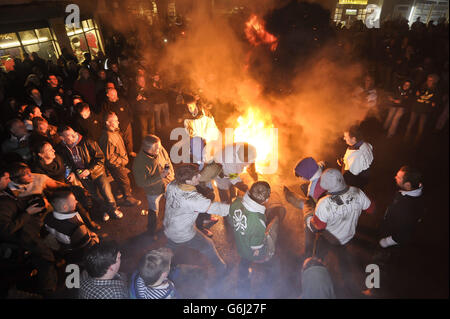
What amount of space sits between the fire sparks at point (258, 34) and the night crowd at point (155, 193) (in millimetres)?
3122

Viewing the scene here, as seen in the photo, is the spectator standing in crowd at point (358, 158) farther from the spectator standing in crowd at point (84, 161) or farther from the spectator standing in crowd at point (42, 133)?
the spectator standing in crowd at point (42, 133)

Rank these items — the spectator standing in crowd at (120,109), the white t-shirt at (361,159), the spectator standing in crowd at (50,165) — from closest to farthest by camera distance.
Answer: the spectator standing in crowd at (50,165) < the white t-shirt at (361,159) < the spectator standing in crowd at (120,109)

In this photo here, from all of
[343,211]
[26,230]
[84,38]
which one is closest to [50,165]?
[26,230]

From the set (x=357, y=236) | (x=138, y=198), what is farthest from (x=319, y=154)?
(x=138, y=198)

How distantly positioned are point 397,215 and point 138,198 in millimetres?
5176

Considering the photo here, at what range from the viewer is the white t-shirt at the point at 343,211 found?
3119mm

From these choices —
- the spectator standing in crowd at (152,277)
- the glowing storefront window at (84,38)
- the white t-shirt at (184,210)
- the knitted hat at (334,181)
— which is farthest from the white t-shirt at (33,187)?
the glowing storefront window at (84,38)

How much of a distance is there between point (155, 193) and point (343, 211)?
3.07m

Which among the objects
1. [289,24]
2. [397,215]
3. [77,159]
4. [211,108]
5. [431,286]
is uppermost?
[289,24]

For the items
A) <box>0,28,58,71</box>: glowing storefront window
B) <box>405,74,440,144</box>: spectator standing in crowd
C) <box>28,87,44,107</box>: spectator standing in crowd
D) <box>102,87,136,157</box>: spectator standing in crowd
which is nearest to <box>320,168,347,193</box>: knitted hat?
<box>405,74,440,144</box>: spectator standing in crowd

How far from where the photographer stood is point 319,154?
22.8 feet

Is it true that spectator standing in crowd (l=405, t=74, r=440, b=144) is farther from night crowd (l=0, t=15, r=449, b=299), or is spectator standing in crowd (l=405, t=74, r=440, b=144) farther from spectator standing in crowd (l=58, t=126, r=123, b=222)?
spectator standing in crowd (l=58, t=126, r=123, b=222)

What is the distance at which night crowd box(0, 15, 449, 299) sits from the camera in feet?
9.70
